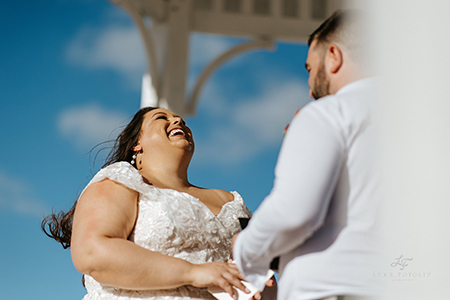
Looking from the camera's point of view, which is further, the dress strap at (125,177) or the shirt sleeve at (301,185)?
the dress strap at (125,177)

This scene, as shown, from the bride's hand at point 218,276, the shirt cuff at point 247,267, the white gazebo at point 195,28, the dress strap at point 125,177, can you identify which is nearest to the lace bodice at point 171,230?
the dress strap at point 125,177

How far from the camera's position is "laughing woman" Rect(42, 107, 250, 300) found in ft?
5.52

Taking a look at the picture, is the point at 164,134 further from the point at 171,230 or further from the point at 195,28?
the point at 195,28

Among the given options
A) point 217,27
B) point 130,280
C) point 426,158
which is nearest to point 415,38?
point 426,158

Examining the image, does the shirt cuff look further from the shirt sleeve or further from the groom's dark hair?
the groom's dark hair

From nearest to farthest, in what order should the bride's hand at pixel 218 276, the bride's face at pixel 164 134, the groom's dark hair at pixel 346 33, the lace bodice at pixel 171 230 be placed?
1. the groom's dark hair at pixel 346 33
2. the bride's hand at pixel 218 276
3. the lace bodice at pixel 171 230
4. the bride's face at pixel 164 134

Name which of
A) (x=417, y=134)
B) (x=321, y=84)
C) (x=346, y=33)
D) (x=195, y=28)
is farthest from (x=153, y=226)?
(x=195, y=28)

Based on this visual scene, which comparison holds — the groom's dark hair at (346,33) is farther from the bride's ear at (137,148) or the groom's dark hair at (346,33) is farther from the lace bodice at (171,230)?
the bride's ear at (137,148)

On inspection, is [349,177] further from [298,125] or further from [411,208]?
[411,208]

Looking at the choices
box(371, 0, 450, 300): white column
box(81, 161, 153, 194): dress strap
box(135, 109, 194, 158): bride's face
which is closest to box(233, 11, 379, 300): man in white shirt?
box(371, 0, 450, 300): white column

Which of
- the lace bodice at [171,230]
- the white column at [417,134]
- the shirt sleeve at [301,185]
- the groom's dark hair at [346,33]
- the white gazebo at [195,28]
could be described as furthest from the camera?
the white gazebo at [195,28]

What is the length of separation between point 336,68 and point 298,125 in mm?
217

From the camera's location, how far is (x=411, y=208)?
89 cm

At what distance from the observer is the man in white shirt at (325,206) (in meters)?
1.11
